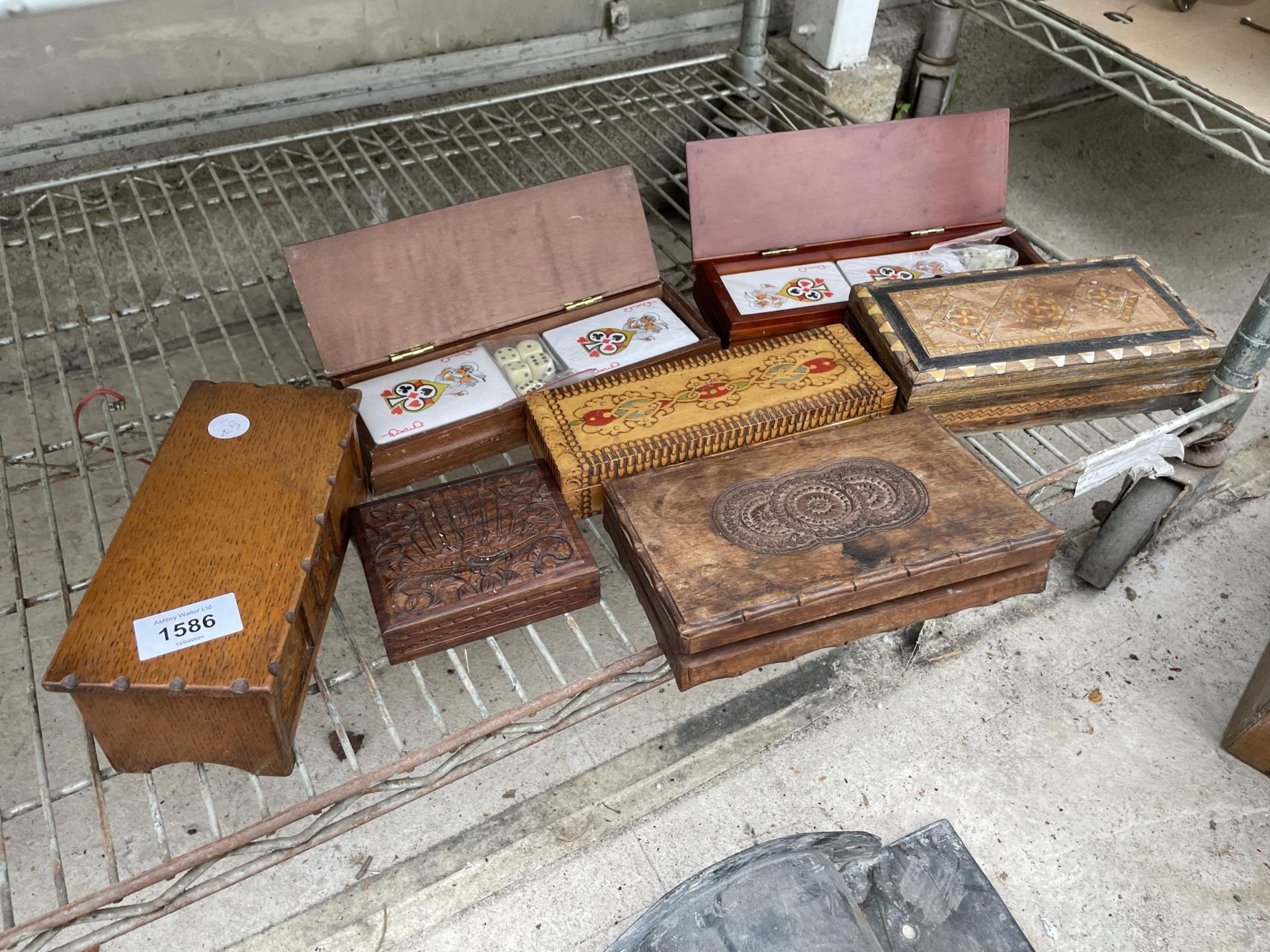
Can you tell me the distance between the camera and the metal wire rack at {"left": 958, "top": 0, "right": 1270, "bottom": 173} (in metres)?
1.37

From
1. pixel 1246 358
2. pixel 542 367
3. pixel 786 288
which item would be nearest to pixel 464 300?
pixel 542 367

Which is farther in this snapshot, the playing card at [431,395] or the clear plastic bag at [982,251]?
the clear plastic bag at [982,251]

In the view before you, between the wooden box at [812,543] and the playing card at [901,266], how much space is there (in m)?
0.42

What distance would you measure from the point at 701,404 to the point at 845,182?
23.0 inches

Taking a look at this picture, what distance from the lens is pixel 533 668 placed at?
1.46 meters

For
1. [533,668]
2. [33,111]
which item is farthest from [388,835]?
[33,111]

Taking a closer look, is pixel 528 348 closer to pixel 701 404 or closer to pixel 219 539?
pixel 701 404

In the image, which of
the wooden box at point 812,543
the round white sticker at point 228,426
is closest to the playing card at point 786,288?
the wooden box at point 812,543

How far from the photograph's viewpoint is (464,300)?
4.49ft

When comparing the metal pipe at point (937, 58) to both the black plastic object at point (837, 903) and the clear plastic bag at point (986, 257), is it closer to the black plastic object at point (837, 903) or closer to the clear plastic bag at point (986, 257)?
the clear plastic bag at point (986, 257)

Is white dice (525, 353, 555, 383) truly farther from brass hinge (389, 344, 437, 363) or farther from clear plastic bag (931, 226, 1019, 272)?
clear plastic bag (931, 226, 1019, 272)

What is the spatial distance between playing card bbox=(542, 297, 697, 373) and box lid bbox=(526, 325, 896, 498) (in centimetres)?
5

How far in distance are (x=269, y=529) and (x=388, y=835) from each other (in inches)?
20.3

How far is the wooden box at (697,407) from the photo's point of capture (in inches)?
46.2
